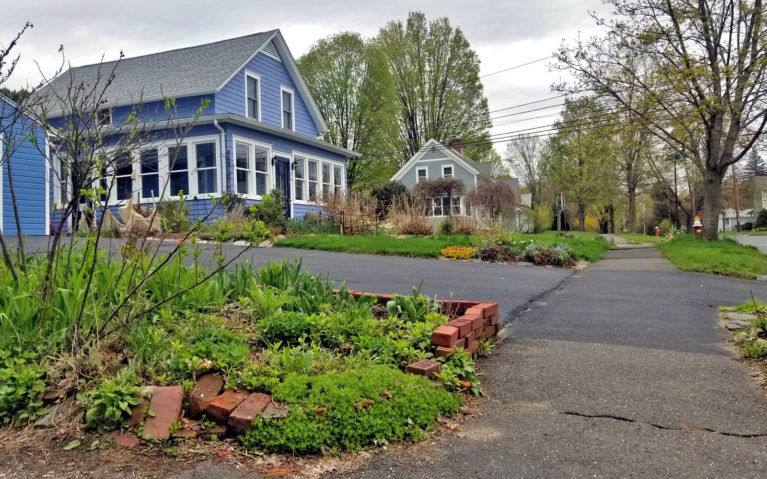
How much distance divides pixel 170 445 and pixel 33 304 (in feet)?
4.79

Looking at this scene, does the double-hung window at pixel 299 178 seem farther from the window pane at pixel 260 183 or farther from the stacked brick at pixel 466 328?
the stacked brick at pixel 466 328

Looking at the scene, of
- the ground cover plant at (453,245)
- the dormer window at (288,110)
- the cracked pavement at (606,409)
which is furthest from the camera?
the dormer window at (288,110)

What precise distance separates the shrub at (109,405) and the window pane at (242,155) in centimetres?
1510

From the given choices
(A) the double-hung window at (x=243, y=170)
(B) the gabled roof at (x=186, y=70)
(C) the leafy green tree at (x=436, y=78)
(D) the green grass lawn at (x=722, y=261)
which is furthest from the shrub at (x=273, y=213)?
(C) the leafy green tree at (x=436, y=78)

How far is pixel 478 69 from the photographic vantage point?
39062 mm

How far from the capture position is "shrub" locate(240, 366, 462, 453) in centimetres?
249

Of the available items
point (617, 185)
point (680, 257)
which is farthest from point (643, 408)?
point (617, 185)

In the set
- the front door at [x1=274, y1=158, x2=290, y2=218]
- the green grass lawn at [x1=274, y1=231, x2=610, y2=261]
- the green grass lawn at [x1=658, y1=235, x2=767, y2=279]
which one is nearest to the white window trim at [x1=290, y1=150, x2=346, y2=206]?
the front door at [x1=274, y1=158, x2=290, y2=218]

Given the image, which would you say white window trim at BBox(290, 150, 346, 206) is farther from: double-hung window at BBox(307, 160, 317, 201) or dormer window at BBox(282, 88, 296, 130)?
dormer window at BBox(282, 88, 296, 130)

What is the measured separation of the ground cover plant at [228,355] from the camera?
2584 millimetres

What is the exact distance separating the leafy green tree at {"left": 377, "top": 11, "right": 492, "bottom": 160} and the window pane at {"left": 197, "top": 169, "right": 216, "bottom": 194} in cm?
2536

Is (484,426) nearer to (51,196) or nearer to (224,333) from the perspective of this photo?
(224,333)

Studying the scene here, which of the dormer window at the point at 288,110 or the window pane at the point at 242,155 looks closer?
the window pane at the point at 242,155

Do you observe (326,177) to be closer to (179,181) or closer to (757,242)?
(179,181)
